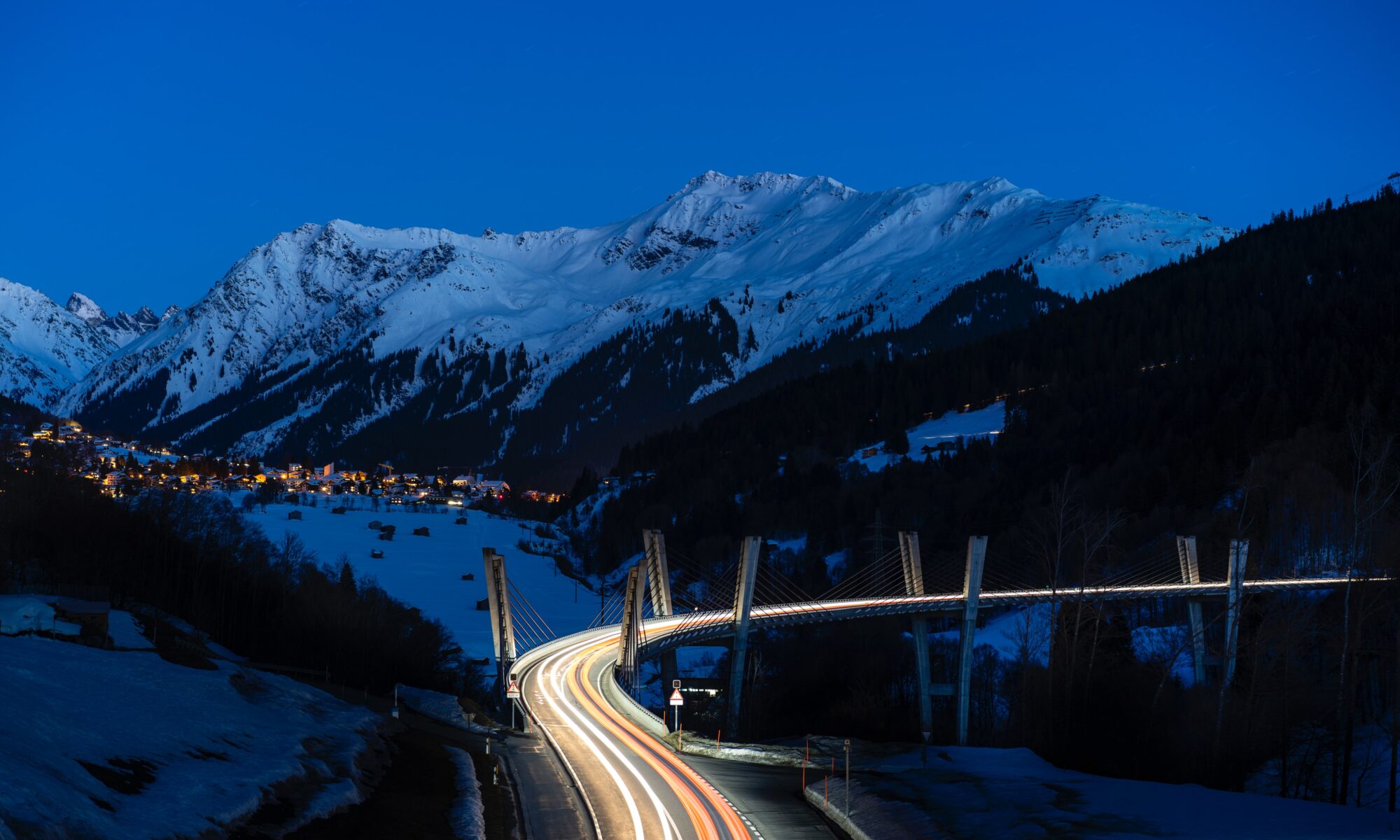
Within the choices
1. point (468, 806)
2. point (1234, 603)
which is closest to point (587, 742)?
point (468, 806)

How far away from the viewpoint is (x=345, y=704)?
134 feet

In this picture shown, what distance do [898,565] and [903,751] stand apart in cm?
7799

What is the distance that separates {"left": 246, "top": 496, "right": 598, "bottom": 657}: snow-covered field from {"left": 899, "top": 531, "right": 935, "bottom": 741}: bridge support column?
3693cm

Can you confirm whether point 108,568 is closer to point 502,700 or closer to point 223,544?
point 223,544

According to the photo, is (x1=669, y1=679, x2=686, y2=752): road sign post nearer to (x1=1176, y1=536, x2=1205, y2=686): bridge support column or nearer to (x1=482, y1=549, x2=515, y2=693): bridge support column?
(x1=482, y1=549, x2=515, y2=693): bridge support column

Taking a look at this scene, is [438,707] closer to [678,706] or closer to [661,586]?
[678,706]

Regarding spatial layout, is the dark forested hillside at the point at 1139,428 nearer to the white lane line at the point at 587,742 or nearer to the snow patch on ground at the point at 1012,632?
the snow patch on ground at the point at 1012,632

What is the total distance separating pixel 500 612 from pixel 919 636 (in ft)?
109

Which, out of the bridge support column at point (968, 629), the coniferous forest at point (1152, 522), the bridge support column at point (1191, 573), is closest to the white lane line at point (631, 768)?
the coniferous forest at point (1152, 522)

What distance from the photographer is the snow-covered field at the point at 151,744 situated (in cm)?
1958

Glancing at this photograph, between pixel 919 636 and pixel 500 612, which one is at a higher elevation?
pixel 500 612

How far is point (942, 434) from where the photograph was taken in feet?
620

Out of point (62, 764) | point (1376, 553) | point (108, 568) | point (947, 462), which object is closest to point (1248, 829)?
point (62, 764)

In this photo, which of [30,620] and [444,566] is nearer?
[30,620]
